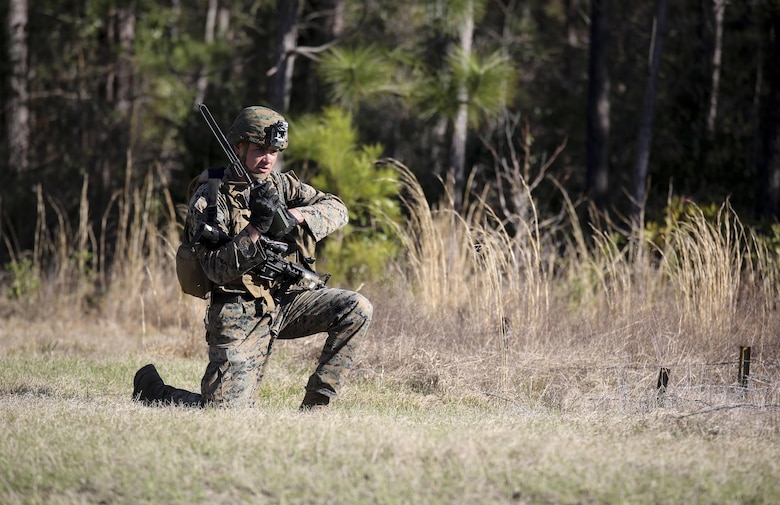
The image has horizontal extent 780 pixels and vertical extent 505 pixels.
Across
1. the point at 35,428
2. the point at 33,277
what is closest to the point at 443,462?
the point at 35,428

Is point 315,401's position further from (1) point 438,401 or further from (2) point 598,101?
(2) point 598,101

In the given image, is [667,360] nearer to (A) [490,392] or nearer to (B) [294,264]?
(A) [490,392]

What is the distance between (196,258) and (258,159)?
25.1 inches

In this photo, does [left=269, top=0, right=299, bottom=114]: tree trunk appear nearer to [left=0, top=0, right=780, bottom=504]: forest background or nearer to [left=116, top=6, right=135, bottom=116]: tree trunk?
[left=0, top=0, right=780, bottom=504]: forest background

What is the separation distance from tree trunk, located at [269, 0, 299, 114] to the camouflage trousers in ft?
19.2

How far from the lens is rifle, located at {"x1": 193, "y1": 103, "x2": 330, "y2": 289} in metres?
5.00

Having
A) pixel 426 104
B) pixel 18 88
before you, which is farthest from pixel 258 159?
pixel 18 88

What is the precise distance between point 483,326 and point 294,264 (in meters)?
2.13

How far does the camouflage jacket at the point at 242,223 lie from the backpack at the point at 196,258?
0.03 m

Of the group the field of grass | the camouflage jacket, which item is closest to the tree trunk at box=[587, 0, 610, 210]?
the field of grass

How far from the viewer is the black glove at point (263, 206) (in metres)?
A: 4.89

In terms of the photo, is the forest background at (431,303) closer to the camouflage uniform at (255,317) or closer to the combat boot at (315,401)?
the combat boot at (315,401)

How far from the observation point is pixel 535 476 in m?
3.96

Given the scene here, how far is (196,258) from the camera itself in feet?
16.8
